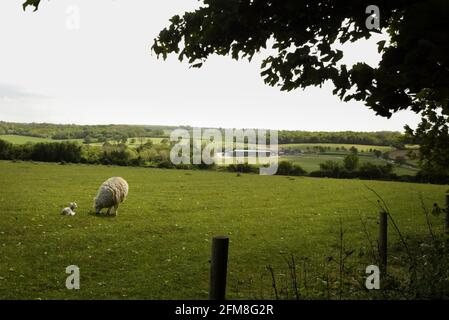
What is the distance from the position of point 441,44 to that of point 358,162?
76191 millimetres

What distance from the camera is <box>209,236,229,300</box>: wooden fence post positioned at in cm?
508

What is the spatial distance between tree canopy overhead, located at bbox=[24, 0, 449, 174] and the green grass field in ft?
10.2

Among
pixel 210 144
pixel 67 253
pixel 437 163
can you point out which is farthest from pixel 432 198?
pixel 210 144

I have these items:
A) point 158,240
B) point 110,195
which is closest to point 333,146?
point 110,195

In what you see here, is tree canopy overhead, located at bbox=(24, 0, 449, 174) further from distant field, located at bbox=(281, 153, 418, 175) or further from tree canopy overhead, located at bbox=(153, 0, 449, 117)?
distant field, located at bbox=(281, 153, 418, 175)

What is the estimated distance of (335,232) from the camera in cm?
1789

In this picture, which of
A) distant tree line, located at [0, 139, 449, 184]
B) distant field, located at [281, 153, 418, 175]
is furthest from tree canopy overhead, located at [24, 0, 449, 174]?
distant tree line, located at [0, 139, 449, 184]

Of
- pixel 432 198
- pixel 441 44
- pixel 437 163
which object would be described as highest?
pixel 441 44

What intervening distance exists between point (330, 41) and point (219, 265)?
3.50 m

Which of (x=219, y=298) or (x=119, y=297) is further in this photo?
(x=119, y=297)

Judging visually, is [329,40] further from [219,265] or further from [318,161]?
[318,161]

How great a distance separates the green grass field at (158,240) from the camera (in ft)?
32.1

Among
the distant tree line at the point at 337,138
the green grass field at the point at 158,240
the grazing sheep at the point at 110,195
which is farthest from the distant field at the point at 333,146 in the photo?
the grazing sheep at the point at 110,195
